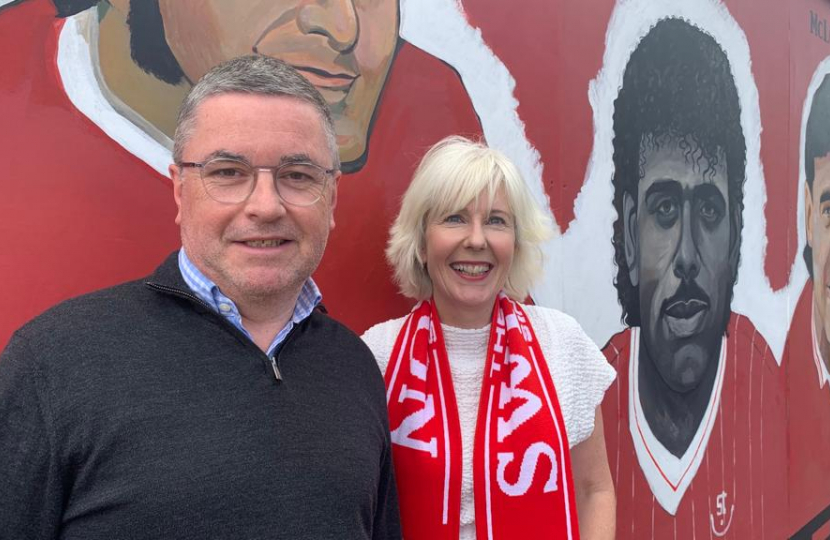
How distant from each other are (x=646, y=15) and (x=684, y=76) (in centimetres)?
37

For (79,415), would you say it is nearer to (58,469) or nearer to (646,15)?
(58,469)

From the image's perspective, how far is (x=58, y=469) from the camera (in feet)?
3.14

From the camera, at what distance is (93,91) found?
54.6 inches

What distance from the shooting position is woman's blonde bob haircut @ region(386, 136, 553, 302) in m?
1.65

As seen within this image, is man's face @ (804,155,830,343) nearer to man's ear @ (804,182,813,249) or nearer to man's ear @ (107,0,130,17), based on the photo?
man's ear @ (804,182,813,249)

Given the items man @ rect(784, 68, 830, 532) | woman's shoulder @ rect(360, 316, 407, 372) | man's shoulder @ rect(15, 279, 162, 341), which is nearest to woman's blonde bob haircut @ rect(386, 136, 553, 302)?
woman's shoulder @ rect(360, 316, 407, 372)

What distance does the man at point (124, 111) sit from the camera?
1.30 meters

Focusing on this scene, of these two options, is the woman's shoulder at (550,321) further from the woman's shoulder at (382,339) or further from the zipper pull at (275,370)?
the zipper pull at (275,370)

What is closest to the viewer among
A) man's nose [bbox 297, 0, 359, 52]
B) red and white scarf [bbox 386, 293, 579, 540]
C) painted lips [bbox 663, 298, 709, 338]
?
red and white scarf [bbox 386, 293, 579, 540]

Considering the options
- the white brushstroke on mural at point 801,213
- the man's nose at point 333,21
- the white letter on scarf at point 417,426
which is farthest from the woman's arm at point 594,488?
the white brushstroke on mural at point 801,213

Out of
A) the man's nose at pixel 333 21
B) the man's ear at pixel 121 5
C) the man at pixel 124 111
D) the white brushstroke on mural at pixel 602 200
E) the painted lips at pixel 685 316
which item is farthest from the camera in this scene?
the painted lips at pixel 685 316

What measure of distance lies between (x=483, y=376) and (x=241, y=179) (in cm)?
→ 81

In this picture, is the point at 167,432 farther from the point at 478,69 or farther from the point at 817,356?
the point at 817,356

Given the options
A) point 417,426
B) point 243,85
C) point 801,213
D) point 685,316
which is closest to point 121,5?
point 243,85
